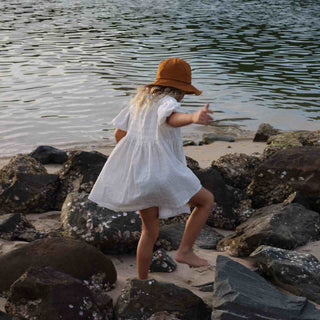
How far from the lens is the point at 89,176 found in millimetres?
6223

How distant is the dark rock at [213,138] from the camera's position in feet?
34.1

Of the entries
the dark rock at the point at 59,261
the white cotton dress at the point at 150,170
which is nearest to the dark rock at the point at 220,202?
the white cotton dress at the point at 150,170

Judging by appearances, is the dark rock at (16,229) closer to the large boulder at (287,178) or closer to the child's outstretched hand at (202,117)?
the child's outstretched hand at (202,117)

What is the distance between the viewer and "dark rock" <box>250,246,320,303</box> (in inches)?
169

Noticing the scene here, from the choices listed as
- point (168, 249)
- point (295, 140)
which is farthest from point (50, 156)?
point (168, 249)

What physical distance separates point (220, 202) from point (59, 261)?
220 centimetres

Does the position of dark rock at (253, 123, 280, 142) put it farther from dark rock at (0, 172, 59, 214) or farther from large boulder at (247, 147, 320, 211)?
dark rock at (0, 172, 59, 214)

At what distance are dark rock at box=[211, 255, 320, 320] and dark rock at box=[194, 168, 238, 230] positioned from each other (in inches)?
74.0

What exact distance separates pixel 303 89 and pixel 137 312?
1176cm

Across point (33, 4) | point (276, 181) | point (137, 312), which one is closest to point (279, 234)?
point (276, 181)

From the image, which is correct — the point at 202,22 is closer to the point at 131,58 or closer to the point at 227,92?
the point at 131,58

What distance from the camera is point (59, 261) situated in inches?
166

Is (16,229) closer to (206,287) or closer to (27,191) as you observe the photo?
(27,191)

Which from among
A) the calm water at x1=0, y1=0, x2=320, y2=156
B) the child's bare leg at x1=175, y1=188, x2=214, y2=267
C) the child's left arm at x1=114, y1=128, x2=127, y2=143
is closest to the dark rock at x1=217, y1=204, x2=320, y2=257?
the child's bare leg at x1=175, y1=188, x2=214, y2=267
